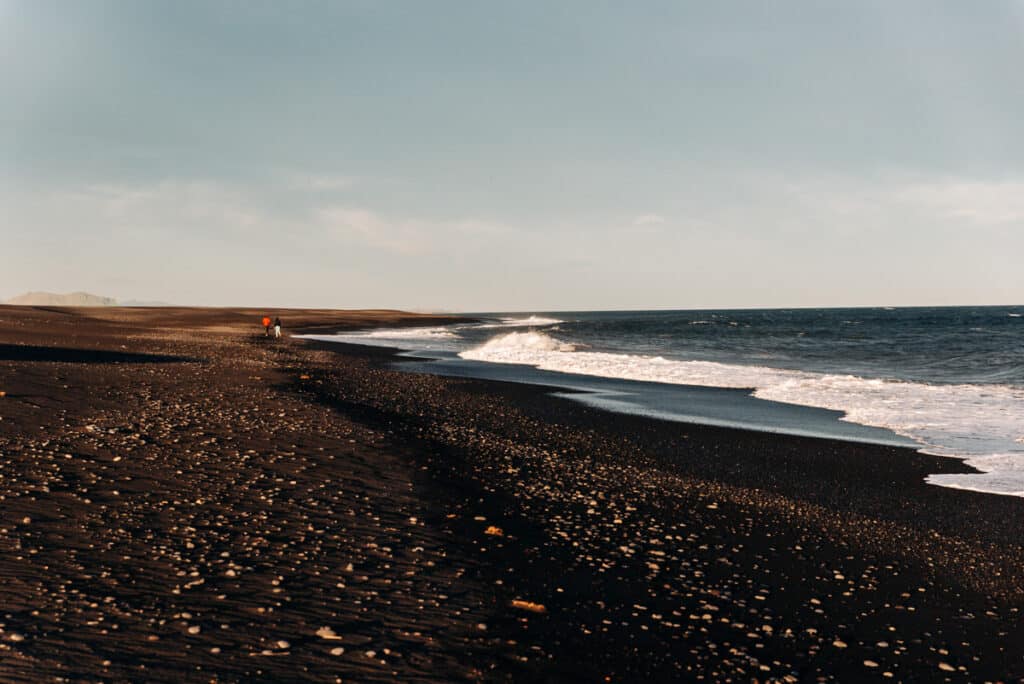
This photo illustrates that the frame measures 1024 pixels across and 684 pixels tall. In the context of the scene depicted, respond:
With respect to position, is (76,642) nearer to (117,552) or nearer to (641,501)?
(117,552)

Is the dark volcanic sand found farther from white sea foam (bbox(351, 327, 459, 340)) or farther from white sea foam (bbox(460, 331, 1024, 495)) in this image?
white sea foam (bbox(351, 327, 459, 340))

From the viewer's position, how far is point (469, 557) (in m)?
7.93

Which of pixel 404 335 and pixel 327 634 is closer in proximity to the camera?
pixel 327 634

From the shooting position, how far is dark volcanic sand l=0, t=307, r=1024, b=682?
5.61 m

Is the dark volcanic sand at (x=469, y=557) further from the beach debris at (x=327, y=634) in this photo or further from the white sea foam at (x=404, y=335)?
the white sea foam at (x=404, y=335)

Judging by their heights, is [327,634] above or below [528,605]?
above

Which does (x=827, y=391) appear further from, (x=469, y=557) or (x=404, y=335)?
(x=404, y=335)

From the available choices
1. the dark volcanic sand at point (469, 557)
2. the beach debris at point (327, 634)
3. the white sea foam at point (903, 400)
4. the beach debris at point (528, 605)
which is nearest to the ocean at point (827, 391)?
the white sea foam at point (903, 400)

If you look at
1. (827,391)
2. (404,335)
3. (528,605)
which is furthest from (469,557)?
(404,335)

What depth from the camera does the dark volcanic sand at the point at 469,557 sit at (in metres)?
5.61

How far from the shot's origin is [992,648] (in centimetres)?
629

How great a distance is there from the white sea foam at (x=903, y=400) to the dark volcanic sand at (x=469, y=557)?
147 cm

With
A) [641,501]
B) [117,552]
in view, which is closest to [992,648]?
[641,501]

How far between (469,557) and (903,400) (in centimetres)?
2282
